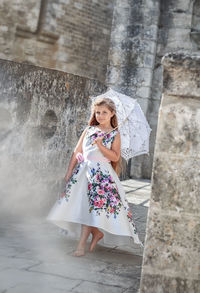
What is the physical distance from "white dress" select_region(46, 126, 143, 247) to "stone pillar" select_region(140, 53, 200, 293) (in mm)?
1039

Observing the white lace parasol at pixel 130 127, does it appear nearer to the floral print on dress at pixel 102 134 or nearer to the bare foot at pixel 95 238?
the floral print on dress at pixel 102 134

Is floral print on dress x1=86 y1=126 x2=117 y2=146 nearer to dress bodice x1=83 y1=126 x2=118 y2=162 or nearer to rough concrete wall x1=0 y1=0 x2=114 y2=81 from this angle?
dress bodice x1=83 y1=126 x2=118 y2=162

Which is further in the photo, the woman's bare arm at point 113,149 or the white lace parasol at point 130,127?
the white lace parasol at point 130,127

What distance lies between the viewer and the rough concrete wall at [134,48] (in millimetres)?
8906

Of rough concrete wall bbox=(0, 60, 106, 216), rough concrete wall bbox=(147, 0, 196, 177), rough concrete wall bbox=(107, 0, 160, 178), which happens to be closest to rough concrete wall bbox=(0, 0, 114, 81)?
rough concrete wall bbox=(107, 0, 160, 178)

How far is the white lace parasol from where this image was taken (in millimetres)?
3406

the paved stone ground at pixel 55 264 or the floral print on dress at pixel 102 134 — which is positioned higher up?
the floral print on dress at pixel 102 134

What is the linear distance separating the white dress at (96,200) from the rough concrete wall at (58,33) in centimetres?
1211

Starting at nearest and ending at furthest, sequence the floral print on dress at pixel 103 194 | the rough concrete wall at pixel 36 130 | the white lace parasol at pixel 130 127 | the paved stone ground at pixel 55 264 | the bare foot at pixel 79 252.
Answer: the paved stone ground at pixel 55 264 < the bare foot at pixel 79 252 < the floral print on dress at pixel 103 194 < the white lace parasol at pixel 130 127 < the rough concrete wall at pixel 36 130

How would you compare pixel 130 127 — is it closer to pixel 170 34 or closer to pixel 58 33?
pixel 170 34

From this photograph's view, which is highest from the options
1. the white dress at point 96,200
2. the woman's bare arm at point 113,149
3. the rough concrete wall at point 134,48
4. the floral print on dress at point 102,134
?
the rough concrete wall at point 134,48

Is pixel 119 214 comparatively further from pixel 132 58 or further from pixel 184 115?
pixel 132 58

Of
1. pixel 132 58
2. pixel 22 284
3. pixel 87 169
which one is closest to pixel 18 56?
pixel 132 58

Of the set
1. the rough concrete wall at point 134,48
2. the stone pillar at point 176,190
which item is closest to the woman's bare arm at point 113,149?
the stone pillar at point 176,190
